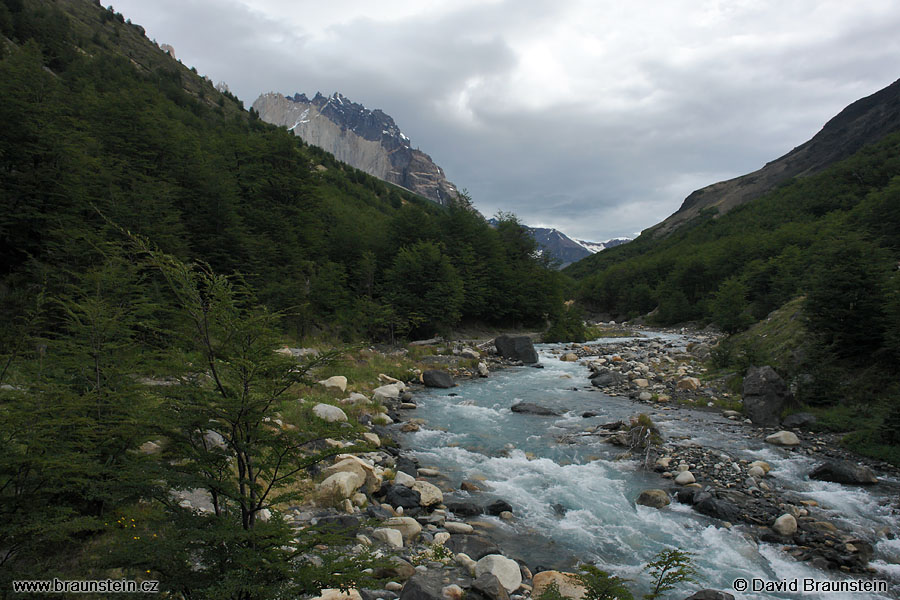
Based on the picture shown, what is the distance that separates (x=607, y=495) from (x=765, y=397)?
8.13 m

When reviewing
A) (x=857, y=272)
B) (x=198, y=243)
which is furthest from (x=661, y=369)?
(x=198, y=243)

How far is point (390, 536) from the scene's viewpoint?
19.8 feet

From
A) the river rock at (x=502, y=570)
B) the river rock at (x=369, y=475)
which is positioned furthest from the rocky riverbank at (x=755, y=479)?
the river rock at (x=369, y=475)

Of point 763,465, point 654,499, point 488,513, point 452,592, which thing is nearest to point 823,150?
point 763,465

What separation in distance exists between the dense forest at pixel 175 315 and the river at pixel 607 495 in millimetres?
3783

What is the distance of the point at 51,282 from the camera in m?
11.6

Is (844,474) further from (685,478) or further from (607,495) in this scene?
(607,495)

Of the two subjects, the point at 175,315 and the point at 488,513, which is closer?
the point at 175,315

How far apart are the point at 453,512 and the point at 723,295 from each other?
3645 centimetres

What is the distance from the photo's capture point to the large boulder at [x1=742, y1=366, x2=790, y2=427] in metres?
12.3

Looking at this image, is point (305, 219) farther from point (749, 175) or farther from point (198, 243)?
point (749, 175)

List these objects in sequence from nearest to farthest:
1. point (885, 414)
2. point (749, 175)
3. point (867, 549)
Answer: point (867, 549) < point (885, 414) < point (749, 175)

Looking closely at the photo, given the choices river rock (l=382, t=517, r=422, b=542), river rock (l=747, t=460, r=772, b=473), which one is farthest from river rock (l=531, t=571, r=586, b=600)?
river rock (l=747, t=460, r=772, b=473)

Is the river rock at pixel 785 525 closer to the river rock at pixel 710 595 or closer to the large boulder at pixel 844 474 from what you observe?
the river rock at pixel 710 595
